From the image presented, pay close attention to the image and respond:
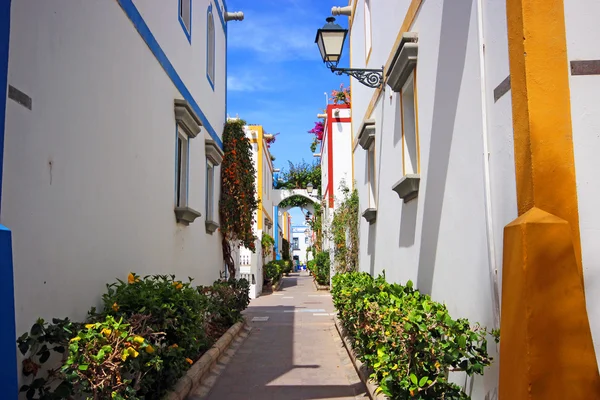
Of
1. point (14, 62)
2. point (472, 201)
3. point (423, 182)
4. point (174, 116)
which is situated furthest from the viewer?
point (174, 116)

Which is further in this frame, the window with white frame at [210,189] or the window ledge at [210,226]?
the window with white frame at [210,189]

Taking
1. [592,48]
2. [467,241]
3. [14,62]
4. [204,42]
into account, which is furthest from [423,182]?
[204,42]

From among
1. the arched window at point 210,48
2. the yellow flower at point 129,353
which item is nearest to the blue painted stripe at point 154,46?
the arched window at point 210,48

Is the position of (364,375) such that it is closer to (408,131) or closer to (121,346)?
(408,131)

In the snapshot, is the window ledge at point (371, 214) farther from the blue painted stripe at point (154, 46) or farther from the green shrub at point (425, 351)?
the green shrub at point (425, 351)

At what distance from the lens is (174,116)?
25.1 ft

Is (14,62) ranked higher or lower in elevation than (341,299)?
higher

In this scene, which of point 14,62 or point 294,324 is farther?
point 294,324

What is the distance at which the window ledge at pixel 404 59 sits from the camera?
18.6ft

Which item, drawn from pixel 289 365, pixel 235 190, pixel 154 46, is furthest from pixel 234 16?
pixel 289 365

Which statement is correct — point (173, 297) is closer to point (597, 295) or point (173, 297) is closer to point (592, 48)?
point (597, 295)

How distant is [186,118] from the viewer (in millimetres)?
7867

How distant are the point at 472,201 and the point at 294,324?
27.7 ft

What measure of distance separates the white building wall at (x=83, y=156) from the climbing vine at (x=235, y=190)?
14.3 ft
